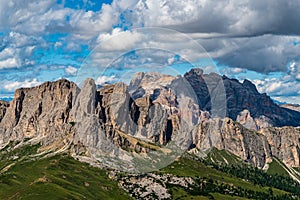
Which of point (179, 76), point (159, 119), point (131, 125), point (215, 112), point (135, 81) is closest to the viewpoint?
Answer: point (179, 76)

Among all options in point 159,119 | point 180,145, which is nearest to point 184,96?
point 180,145

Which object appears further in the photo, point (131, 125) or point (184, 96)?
point (131, 125)

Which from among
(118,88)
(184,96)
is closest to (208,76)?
(184,96)

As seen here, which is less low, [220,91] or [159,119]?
[220,91]

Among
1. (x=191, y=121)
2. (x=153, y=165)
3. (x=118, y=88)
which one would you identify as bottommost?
(x=153, y=165)

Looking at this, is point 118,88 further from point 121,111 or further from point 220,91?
point 220,91

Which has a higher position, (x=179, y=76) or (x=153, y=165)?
(x=179, y=76)

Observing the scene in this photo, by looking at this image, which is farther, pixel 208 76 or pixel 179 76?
pixel 208 76

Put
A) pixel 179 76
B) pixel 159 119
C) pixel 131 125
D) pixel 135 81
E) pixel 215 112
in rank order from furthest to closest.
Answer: pixel 159 119
pixel 131 125
pixel 215 112
pixel 135 81
pixel 179 76

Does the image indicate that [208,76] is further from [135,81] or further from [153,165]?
[153,165]
